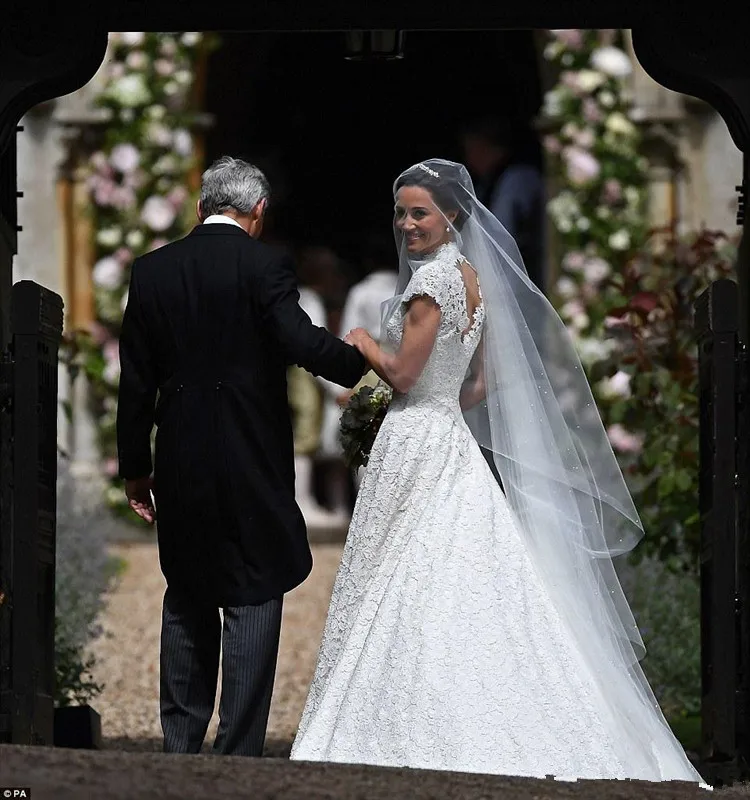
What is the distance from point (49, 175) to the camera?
13.1 metres

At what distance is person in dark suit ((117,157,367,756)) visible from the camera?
5.40 meters

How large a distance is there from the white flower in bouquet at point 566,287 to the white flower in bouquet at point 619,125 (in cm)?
106

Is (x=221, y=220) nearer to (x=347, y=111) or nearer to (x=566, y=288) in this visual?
(x=566, y=288)

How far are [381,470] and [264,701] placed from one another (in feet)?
2.61

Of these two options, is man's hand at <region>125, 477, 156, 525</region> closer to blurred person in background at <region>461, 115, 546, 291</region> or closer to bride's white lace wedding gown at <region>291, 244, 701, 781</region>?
bride's white lace wedding gown at <region>291, 244, 701, 781</region>

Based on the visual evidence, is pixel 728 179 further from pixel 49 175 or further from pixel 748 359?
pixel 748 359

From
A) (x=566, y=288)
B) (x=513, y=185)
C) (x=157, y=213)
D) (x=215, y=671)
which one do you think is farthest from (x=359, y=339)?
(x=513, y=185)

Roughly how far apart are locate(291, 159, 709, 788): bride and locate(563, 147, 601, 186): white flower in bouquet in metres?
6.76

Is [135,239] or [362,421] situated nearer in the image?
[362,421]

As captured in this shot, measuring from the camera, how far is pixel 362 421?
6.05 m

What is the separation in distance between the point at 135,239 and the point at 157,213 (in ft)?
0.78

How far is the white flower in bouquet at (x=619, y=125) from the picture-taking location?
12812 mm

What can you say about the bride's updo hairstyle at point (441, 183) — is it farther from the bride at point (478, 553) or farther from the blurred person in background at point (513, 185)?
the blurred person in background at point (513, 185)

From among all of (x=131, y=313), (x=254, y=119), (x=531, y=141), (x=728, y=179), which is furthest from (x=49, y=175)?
(x=131, y=313)
